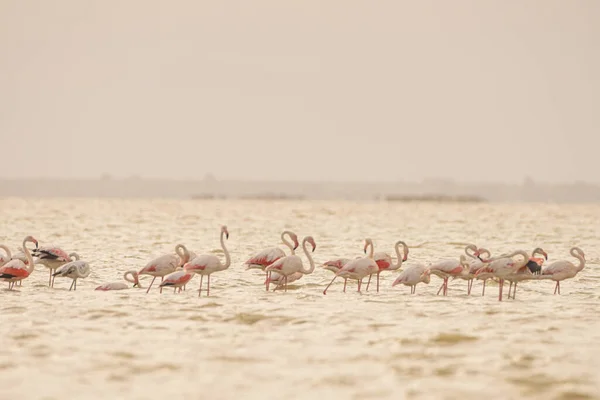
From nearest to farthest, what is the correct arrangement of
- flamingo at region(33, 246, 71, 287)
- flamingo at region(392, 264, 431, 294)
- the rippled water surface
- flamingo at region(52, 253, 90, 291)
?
the rippled water surface < flamingo at region(392, 264, 431, 294) < flamingo at region(52, 253, 90, 291) < flamingo at region(33, 246, 71, 287)

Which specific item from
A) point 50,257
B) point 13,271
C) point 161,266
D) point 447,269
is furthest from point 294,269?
point 13,271

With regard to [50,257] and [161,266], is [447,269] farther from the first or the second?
[50,257]

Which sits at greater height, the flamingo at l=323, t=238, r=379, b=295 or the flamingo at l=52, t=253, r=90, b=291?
the flamingo at l=323, t=238, r=379, b=295

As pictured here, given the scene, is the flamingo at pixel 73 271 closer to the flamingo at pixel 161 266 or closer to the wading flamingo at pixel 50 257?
the wading flamingo at pixel 50 257

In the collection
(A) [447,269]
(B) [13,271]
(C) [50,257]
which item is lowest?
(B) [13,271]

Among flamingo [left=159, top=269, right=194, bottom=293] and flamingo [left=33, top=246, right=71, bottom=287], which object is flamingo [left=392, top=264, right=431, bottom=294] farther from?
flamingo [left=33, top=246, right=71, bottom=287]

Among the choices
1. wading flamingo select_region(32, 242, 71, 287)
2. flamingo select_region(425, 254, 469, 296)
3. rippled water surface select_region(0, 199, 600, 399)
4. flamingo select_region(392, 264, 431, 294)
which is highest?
flamingo select_region(425, 254, 469, 296)

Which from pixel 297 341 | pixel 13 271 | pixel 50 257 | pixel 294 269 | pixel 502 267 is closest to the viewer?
pixel 297 341

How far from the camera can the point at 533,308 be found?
1296 centimetres

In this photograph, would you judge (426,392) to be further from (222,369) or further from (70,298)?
(70,298)

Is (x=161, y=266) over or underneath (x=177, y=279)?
over

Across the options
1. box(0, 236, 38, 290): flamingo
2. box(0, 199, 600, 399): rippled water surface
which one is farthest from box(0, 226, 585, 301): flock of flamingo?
box(0, 199, 600, 399): rippled water surface

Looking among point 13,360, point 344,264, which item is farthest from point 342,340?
point 344,264

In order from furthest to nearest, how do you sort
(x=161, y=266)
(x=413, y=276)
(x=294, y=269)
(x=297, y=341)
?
(x=161, y=266), (x=294, y=269), (x=413, y=276), (x=297, y=341)
